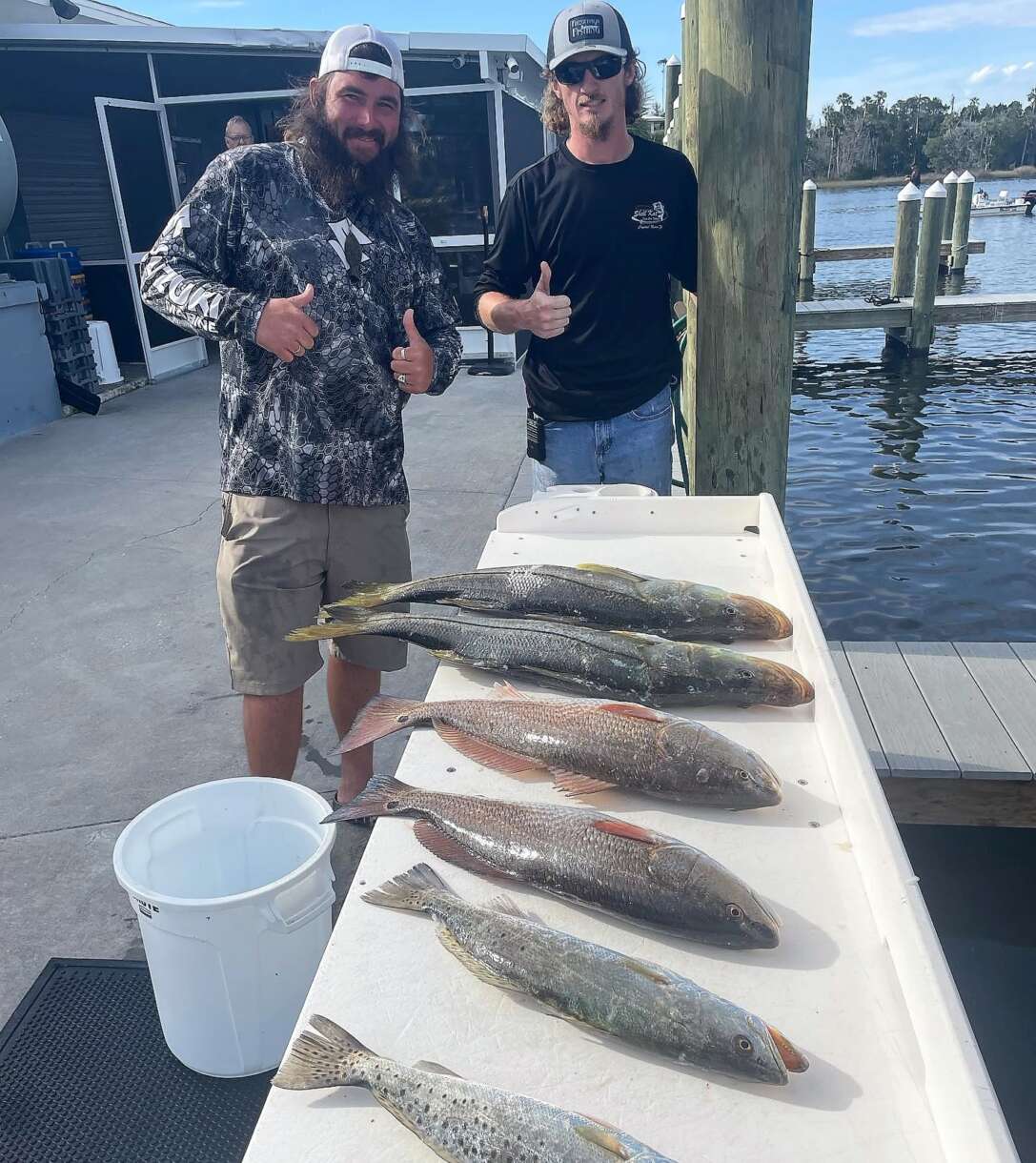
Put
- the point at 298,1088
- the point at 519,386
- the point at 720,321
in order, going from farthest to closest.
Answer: the point at 519,386 < the point at 720,321 < the point at 298,1088

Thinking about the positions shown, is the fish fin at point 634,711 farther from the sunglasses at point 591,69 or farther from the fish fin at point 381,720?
the sunglasses at point 591,69

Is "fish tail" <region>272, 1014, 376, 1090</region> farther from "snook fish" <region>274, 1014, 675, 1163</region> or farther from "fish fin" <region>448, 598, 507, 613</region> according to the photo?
"fish fin" <region>448, 598, 507, 613</region>

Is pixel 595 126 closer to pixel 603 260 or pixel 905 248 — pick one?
pixel 603 260

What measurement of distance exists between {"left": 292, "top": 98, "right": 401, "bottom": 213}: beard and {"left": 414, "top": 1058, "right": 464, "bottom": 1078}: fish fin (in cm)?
259

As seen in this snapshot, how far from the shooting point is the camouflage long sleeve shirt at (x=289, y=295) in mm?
2951

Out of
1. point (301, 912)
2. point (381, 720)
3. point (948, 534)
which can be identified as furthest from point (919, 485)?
point (301, 912)

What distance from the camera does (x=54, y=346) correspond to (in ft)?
32.2

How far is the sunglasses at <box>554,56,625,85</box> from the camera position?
3252 mm

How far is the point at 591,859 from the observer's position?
1.69 meters

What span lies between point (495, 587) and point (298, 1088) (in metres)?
1.45

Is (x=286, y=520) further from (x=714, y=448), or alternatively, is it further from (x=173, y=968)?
(x=714, y=448)

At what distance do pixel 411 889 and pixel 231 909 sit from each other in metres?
0.65

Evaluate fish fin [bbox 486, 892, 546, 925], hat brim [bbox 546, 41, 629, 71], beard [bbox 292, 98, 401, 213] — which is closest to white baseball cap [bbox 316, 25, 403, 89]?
beard [bbox 292, 98, 401, 213]

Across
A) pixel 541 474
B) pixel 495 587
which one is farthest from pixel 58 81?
pixel 495 587
